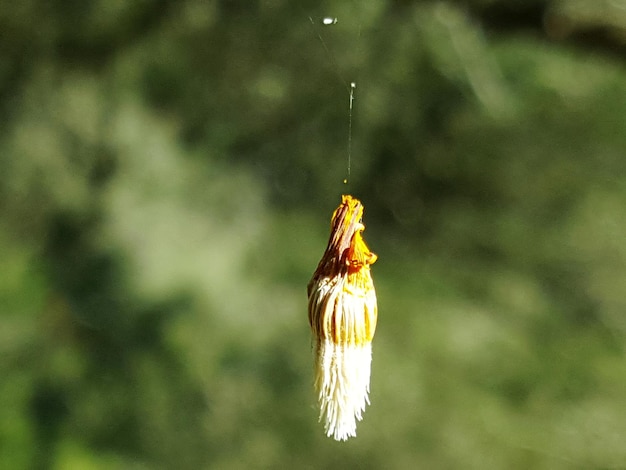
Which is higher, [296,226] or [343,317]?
[296,226]

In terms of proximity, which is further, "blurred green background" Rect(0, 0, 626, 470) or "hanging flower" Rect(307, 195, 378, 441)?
"blurred green background" Rect(0, 0, 626, 470)

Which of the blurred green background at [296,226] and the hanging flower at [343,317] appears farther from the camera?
the blurred green background at [296,226]

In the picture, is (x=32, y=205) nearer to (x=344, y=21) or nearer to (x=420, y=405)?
(x=344, y=21)

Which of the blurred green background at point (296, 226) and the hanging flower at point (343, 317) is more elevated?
the blurred green background at point (296, 226)

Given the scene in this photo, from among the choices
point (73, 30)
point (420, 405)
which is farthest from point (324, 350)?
point (73, 30)
